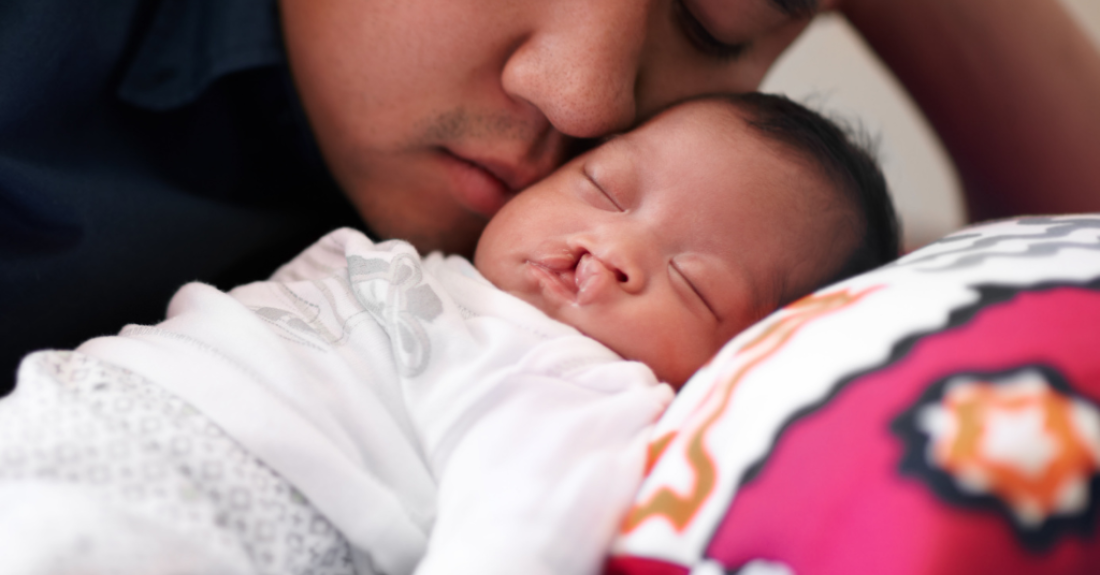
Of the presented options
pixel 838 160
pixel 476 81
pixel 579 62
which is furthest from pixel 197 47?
pixel 838 160

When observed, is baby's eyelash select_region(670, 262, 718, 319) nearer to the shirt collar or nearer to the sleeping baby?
the sleeping baby

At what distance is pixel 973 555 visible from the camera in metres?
0.38

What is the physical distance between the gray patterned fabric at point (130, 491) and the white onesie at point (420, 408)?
19 millimetres

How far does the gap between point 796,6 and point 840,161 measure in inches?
8.7

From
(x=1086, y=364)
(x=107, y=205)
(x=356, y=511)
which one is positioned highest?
(x=1086, y=364)

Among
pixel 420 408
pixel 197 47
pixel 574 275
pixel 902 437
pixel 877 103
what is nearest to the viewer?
pixel 902 437

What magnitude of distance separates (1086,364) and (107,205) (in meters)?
1.03

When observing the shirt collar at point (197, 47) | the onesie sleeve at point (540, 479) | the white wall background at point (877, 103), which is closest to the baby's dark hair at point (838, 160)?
the onesie sleeve at point (540, 479)

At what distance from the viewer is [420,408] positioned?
670 millimetres

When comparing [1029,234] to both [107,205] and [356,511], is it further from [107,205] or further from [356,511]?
[107,205]

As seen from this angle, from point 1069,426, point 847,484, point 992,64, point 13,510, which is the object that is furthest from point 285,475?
point 992,64

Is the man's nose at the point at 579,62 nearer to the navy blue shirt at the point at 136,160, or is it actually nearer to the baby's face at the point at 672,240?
the baby's face at the point at 672,240

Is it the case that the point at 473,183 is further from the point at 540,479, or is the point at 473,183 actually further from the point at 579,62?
the point at 540,479

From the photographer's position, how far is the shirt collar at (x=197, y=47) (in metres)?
1.00
